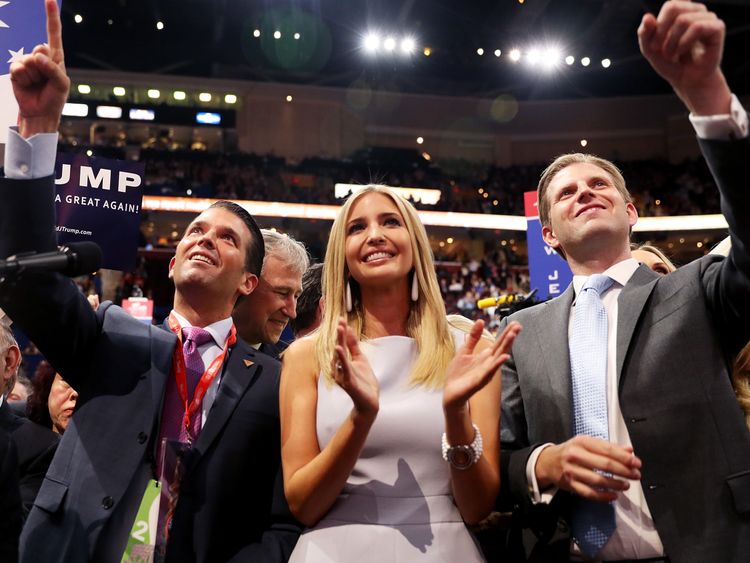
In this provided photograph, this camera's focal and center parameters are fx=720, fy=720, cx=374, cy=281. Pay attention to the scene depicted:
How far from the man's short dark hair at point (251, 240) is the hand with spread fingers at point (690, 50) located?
1.51 m

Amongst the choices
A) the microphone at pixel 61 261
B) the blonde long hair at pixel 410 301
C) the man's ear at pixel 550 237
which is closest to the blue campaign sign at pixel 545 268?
the man's ear at pixel 550 237

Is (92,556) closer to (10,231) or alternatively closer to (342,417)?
(342,417)

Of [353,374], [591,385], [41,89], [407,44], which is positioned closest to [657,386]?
[591,385]

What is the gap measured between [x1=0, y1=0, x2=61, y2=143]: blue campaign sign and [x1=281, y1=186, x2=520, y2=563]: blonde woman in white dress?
1.20 metres

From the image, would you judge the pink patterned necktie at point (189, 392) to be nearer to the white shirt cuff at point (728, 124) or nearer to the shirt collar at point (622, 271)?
the shirt collar at point (622, 271)

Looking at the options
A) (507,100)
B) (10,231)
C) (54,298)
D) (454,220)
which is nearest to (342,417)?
(54,298)

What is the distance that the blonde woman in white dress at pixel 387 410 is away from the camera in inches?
67.9

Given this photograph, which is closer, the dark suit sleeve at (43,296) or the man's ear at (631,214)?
the dark suit sleeve at (43,296)

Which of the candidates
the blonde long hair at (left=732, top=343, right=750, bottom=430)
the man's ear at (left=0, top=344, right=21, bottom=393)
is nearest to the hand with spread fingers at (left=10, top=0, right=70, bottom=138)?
the man's ear at (left=0, top=344, right=21, bottom=393)

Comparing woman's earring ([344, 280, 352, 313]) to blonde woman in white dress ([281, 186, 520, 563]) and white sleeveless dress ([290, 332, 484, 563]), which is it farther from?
white sleeveless dress ([290, 332, 484, 563])

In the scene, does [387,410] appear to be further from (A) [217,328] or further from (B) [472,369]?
(A) [217,328]

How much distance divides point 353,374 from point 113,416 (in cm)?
80

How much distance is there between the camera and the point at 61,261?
1.50 m

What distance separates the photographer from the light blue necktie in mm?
1842
